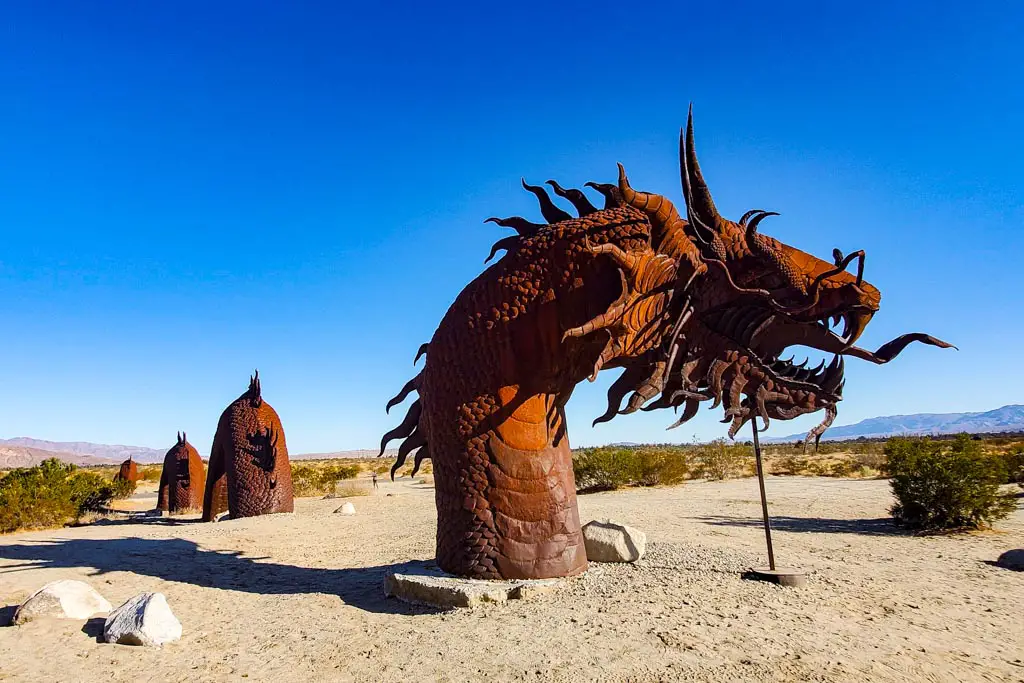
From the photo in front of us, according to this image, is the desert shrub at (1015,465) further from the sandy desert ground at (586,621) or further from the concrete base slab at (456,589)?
the concrete base slab at (456,589)

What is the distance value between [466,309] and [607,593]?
2991 mm

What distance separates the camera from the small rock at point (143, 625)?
4988mm

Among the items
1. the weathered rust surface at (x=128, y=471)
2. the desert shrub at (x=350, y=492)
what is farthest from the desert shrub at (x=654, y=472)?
the weathered rust surface at (x=128, y=471)

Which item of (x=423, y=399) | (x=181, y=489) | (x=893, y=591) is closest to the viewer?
(x=893, y=591)

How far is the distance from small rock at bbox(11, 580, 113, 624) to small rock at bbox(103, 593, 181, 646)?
2.75 ft

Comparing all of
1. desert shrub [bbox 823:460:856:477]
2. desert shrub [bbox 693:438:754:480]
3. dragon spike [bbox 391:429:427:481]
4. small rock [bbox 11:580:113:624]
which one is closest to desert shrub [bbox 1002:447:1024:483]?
desert shrub [bbox 823:460:856:477]

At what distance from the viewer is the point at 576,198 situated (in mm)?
6473

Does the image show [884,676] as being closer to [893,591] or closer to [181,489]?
[893,591]

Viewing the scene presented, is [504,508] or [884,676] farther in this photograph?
[504,508]

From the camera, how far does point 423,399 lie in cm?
655

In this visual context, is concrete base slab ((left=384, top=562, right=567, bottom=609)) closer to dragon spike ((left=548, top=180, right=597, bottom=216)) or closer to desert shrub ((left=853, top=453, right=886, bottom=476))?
dragon spike ((left=548, top=180, right=597, bottom=216))

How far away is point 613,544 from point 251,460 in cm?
1043

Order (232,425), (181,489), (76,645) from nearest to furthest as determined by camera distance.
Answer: (76,645) < (232,425) < (181,489)

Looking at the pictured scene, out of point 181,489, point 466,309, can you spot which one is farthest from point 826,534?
point 181,489
